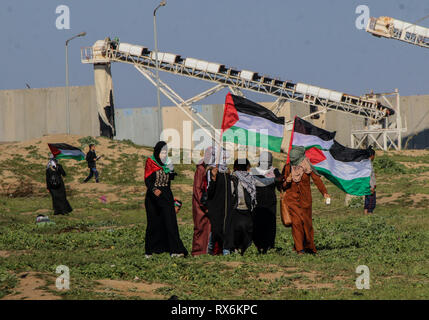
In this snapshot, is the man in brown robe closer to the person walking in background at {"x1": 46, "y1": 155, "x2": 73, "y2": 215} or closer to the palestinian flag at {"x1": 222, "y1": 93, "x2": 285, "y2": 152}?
the palestinian flag at {"x1": 222, "y1": 93, "x2": 285, "y2": 152}

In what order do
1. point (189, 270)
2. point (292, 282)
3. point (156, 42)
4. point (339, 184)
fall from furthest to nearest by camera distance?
point (156, 42)
point (339, 184)
point (189, 270)
point (292, 282)

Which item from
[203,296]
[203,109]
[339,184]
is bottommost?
[203,296]

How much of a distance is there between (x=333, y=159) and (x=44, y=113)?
120ft

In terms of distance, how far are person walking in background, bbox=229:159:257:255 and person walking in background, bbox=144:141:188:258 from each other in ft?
2.87

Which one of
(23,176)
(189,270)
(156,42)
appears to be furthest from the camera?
(156,42)

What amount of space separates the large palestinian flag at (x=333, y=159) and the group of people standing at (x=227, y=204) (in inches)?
27.8

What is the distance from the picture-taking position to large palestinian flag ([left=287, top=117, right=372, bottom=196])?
12.9 metres

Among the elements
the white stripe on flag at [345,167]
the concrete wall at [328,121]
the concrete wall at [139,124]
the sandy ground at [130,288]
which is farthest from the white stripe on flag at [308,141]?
the concrete wall at [139,124]

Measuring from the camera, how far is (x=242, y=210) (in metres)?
11.8

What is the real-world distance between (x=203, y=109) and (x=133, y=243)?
36.0 meters

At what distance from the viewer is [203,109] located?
4988cm

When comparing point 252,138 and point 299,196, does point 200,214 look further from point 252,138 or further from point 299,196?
point 299,196
